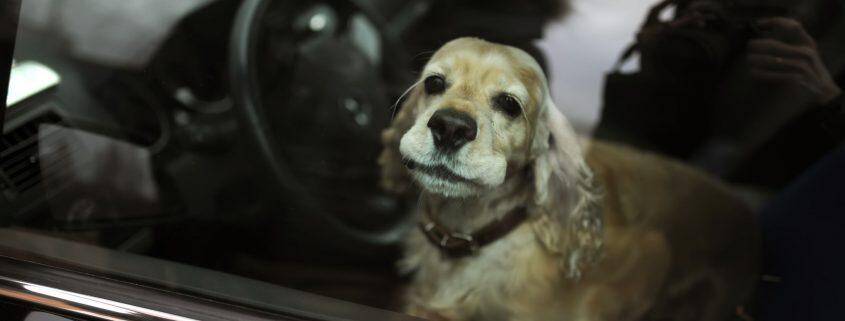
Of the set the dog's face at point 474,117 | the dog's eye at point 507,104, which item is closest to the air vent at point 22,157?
the dog's face at point 474,117

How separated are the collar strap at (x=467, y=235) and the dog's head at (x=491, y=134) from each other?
39 mm

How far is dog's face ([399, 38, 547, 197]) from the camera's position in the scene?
890 mm

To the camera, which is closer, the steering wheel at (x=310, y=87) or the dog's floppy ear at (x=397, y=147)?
the dog's floppy ear at (x=397, y=147)

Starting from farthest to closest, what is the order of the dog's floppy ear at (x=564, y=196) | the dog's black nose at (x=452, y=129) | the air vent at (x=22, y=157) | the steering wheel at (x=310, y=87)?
the steering wheel at (x=310, y=87)
the air vent at (x=22, y=157)
the dog's floppy ear at (x=564, y=196)
the dog's black nose at (x=452, y=129)

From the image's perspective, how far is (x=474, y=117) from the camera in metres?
0.88

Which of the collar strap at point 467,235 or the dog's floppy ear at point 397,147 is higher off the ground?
the dog's floppy ear at point 397,147

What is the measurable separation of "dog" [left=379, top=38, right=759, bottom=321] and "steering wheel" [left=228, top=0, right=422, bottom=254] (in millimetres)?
209

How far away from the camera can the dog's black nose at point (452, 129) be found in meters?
0.88

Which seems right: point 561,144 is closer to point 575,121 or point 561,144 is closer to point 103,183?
point 575,121

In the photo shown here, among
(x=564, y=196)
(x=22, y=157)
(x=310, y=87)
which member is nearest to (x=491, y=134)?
(x=564, y=196)

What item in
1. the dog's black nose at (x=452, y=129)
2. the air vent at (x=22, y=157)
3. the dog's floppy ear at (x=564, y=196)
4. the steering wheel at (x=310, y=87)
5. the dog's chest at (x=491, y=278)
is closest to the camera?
the dog's black nose at (x=452, y=129)

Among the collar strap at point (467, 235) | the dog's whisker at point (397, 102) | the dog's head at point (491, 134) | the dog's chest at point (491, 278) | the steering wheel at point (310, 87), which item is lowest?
the dog's chest at point (491, 278)

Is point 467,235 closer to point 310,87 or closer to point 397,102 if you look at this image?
point 397,102

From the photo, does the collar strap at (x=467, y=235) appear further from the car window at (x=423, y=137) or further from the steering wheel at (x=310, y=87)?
the steering wheel at (x=310, y=87)
